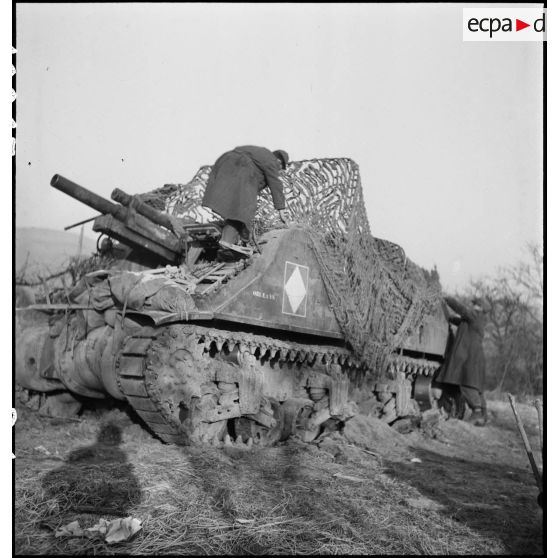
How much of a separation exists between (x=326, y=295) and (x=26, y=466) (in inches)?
172

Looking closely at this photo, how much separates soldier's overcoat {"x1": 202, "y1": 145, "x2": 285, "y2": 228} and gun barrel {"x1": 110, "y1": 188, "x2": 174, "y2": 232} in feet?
3.06

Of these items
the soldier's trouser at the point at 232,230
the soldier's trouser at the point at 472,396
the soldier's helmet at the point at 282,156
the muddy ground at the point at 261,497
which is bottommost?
the soldier's trouser at the point at 472,396

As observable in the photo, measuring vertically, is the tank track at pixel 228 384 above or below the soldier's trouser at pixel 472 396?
above

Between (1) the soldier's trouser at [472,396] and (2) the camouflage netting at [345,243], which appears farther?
(1) the soldier's trouser at [472,396]

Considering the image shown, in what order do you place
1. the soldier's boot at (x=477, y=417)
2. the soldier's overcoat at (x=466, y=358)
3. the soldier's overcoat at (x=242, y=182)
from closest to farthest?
the soldier's overcoat at (x=242, y=182), the soldier's overcoat at (x=466, y=358), the soldier's boot at (x=477, y=417)

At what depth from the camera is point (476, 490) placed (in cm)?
604

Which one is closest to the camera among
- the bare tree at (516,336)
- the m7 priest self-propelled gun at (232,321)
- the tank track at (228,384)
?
the tank track at (228,384)

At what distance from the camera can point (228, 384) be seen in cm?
693

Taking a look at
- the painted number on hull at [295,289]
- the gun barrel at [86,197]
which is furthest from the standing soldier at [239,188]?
the gun barrel at [86,197]

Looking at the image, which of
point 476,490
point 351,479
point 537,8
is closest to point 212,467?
point 351,479

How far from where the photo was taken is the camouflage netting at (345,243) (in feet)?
27.2

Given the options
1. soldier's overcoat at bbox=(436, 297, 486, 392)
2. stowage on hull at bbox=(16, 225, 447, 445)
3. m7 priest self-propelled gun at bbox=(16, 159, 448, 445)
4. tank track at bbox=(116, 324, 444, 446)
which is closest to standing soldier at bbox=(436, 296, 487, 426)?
soldier's overcoat at bbox=(436, 297, 486, 392)

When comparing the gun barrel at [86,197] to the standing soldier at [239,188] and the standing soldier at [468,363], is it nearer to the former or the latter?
the standing soldier at [239,188]

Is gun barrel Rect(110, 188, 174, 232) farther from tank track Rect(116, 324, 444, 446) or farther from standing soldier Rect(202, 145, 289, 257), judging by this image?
tank track Rect(116, 324, 444, 446)
